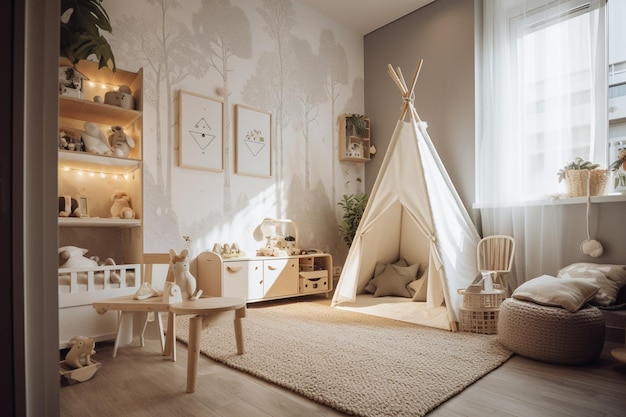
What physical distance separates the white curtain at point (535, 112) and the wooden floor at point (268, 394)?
1551 mm

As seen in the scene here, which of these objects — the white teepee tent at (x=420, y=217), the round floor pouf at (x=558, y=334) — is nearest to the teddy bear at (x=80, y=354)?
the white teepee tent at (x=420, y=217)

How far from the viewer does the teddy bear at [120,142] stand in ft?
9.20

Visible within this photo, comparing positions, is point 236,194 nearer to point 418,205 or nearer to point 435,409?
point 418,205

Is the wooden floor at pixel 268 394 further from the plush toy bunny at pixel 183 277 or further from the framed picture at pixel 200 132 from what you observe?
the framed picture at pixel 200 132

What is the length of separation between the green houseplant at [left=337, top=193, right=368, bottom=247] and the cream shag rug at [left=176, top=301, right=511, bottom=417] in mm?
1427

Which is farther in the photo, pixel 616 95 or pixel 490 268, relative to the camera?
pixel 490 268

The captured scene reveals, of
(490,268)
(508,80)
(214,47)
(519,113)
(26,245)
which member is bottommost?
(490,268)

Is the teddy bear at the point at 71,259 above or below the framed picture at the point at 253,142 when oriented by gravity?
below

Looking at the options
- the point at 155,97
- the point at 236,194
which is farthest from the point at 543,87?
the point at 155,97

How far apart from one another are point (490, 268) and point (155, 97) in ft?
11.1

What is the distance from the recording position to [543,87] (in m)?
3.47

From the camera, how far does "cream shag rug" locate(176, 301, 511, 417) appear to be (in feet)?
5.51

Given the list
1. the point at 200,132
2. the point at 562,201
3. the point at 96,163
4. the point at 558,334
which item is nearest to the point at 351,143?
the point at 200,132

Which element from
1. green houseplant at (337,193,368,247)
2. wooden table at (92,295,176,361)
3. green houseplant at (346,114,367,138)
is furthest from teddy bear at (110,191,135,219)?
green houseplant at (346,114,367,138)
